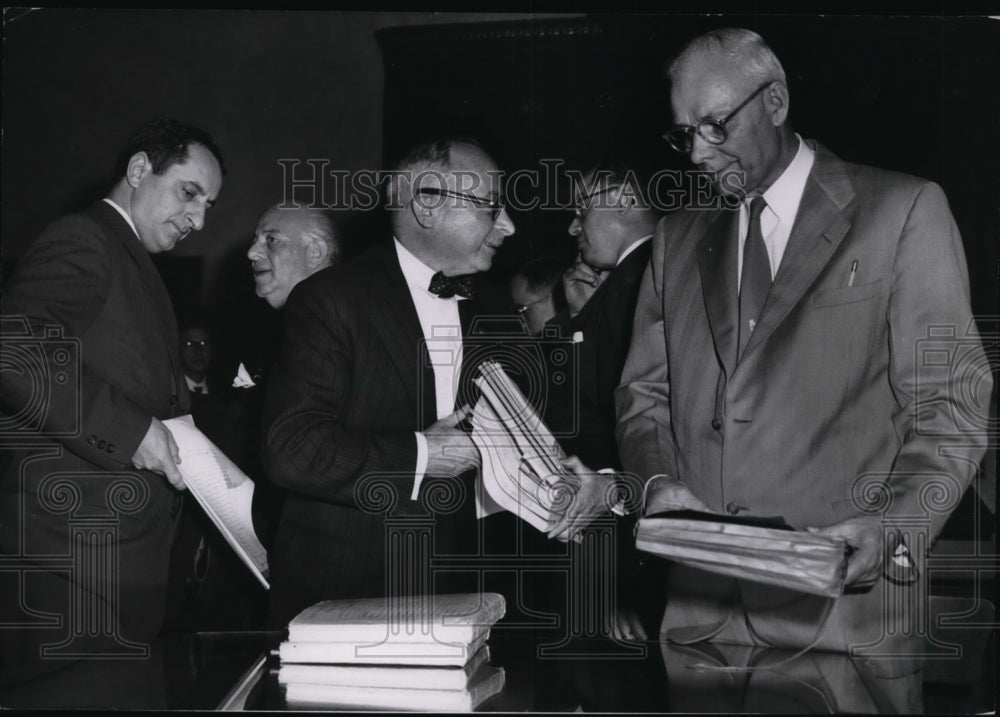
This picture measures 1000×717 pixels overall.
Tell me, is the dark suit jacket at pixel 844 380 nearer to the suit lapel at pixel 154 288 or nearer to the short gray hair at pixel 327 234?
the short gray hair at pixel 327 234

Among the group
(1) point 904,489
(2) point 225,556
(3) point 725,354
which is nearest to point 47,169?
(2) point 225,556

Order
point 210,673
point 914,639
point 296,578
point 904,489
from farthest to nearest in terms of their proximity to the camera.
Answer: point 296,578 < point 914,639 < point 904,489 < point 210,673

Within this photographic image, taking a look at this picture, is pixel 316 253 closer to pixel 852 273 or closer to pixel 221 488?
pixel 221 488

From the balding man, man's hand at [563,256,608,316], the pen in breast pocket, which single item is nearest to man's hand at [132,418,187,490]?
the balding man

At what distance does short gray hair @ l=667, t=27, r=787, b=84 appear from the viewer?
313 cm

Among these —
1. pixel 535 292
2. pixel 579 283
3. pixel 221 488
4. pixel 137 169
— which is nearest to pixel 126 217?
pixel 137 169

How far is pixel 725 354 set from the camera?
2.98 meters

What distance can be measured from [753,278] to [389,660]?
137cm

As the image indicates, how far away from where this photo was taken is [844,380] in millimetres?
2916

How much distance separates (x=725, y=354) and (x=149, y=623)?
5.89 ft

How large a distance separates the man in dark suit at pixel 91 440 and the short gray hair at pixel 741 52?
158 cm

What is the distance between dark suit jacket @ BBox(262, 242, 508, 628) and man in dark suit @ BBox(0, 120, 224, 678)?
1.10 ft

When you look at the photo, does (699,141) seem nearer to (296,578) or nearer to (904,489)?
(904,489)

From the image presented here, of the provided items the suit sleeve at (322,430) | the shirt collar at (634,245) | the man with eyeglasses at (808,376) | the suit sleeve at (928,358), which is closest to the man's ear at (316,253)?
the suit sleeve at (322,430)
